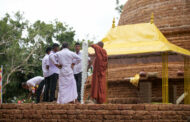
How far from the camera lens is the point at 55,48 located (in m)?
8.22

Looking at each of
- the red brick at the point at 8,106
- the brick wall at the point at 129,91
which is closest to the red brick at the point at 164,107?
the red brick at the point at 8,106

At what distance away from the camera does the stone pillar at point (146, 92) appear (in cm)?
1019

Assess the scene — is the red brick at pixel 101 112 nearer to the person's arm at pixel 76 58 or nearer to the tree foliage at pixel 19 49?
the person's arm at pixel 76 58

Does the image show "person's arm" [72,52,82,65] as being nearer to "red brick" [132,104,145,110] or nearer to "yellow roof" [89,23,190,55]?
"yellow roof" [89,23,190,55]

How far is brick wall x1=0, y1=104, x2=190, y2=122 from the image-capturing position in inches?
242

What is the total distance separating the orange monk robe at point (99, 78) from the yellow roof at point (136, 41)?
1304 mm

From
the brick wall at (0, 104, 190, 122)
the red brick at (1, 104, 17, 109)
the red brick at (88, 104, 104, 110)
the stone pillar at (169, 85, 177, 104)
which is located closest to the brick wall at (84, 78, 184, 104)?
the stone pillar at (169, 85, 177, 104)

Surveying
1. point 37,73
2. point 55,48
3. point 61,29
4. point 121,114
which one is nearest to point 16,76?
point 37,73

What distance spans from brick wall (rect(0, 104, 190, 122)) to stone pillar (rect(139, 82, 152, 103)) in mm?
3895

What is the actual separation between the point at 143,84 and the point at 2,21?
15.0m

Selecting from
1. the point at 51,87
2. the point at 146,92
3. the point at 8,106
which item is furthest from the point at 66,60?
the point at 146,92

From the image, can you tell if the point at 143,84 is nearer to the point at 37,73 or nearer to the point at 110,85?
the point at 110,85

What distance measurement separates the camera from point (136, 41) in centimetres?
917

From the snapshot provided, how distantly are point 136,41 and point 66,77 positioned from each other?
2.49 metres
